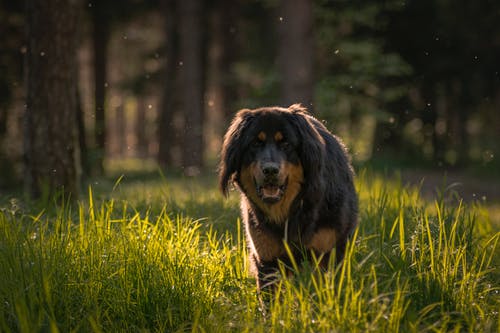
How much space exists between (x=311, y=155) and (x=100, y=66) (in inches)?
682

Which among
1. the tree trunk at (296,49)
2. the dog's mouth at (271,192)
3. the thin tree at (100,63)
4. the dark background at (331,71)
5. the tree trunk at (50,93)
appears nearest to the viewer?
the dog's mouth at (271,192)

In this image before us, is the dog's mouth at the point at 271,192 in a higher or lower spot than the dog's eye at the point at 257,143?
lower

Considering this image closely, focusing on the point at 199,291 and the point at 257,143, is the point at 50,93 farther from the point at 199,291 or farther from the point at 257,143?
the point at 199,291

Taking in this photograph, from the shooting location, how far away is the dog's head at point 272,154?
14.8ft

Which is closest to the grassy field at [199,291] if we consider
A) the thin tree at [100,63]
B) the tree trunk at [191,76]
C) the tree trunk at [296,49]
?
the tree trunk at [296,49]

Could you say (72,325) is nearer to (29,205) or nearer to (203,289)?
(203,289)

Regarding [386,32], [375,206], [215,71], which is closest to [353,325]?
[375,206]

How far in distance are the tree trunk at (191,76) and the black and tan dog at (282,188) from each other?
40.5 ft

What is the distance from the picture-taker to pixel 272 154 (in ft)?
14.8

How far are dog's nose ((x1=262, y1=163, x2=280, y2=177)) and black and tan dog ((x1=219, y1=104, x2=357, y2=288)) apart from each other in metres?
0.10

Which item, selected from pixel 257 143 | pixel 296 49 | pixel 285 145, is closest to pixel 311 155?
pixel 285 145

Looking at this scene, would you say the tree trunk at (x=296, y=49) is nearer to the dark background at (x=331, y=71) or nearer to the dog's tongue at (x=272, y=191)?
the dark background at (x=331, y=71)

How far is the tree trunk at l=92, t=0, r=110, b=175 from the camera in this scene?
1928 centimetres

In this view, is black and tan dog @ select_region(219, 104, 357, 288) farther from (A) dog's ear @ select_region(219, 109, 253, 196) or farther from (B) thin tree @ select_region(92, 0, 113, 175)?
(B) thin tree @ select_region(92, 0, 113, 175)
